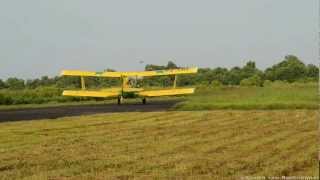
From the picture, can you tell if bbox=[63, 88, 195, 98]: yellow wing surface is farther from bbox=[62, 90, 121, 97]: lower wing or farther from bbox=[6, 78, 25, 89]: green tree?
bbox=[6, 78, 25, 89]: green tree

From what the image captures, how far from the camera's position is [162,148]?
43.9 ft

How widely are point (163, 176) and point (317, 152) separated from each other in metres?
4.01

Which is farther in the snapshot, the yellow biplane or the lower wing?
the lower wing

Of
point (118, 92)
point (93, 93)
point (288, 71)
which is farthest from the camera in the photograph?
point (288, 71)

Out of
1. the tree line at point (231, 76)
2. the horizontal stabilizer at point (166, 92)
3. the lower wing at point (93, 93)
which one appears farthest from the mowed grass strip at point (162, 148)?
the tree line at point (231, 76)

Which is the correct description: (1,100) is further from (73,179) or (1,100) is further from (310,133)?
(73,179)

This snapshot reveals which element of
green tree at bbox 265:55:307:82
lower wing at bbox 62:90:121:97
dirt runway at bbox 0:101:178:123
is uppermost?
green tree at bbox 265:55:307:82

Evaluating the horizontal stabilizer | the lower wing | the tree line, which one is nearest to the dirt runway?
the horizontal stabilizer

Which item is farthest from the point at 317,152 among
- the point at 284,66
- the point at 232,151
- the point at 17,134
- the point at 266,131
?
the point at 284,66

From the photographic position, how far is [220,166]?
1061 centimetres

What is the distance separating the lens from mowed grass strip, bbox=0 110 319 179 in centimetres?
1025

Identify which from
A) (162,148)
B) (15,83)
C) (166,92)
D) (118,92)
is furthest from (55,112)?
(15,83)

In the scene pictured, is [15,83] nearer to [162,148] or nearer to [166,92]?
[166,92]

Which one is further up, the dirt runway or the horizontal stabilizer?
the horizontal stabilizer
